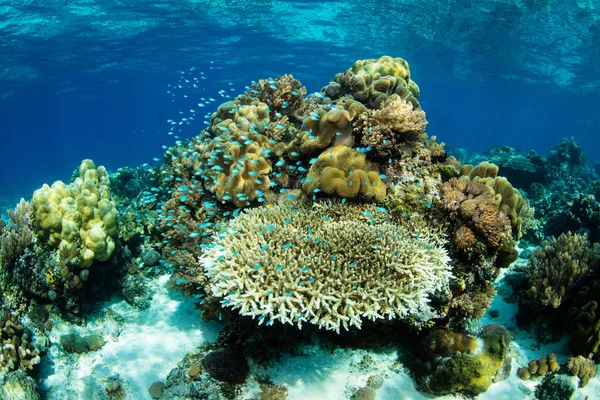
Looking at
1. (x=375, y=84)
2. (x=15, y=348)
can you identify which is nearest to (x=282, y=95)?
(x=375, y=84)

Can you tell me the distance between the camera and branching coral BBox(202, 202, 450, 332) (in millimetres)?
4520

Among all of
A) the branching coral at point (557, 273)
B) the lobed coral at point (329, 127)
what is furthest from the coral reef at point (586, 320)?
the lobed coral at point (329, 127)

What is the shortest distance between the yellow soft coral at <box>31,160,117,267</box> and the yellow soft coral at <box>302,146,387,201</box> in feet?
13.6

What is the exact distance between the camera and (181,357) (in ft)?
19.5

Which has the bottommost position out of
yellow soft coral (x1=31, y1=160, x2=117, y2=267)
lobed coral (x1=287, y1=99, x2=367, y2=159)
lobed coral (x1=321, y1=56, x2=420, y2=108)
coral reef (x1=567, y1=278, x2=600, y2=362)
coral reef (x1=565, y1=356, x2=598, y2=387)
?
coral reef (x1=565, y1=356, x2=598, y2=387)

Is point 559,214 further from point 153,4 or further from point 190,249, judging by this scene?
point 153,4

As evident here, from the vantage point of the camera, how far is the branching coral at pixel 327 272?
14.8 ft

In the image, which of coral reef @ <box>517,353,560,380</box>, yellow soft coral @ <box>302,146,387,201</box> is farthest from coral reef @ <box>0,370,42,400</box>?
coral reef @ <box>517,353,560,380</box>

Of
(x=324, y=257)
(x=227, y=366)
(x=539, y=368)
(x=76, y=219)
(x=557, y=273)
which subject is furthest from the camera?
(x=76, y=219)

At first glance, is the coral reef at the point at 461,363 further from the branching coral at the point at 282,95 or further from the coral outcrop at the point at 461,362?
the branching coral at the point at 282,95

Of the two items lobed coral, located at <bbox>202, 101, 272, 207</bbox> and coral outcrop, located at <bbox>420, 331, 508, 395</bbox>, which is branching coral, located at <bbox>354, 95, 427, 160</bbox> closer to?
lobed coral, located at <bbox>202, 101, 272, 207</bbox>

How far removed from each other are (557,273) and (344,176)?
453 cm

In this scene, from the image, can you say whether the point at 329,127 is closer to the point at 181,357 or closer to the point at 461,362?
the point at 461,362

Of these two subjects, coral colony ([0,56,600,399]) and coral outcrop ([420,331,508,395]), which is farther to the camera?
coral outcrop ([420,331,508,395])
